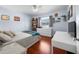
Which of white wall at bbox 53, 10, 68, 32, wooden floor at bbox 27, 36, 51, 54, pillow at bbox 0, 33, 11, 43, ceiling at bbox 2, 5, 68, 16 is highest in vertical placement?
ceiling at bbox 2, 5, 68, 16

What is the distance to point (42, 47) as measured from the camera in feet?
2.39

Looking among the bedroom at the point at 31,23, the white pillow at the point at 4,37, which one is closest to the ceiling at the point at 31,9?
the bedroom at the point at 31,23

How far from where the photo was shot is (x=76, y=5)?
24.1 inches

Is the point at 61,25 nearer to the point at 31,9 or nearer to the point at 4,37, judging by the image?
the point at 31,9

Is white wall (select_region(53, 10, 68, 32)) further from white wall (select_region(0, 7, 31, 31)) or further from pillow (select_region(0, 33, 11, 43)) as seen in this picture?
pillow (select_region(0, 33, 11, 43))

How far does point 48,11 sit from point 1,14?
1.49 feet

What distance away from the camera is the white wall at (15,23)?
0.65 metres

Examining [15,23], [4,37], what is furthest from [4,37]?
[15,23]

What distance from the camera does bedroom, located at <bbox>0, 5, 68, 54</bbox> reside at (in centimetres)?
64

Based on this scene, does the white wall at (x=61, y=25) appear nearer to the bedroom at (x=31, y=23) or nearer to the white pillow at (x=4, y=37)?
the bedroom at (x=31, y=23)

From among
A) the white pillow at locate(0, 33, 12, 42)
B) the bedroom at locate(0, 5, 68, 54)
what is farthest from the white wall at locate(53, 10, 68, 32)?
the white pillow at locate(0, 33, 12, 42)

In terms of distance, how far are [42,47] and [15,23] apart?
0.38 meters

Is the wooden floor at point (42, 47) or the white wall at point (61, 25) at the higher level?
the white wall at point (61, 25)

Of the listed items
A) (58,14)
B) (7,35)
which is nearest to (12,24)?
(7,35)
